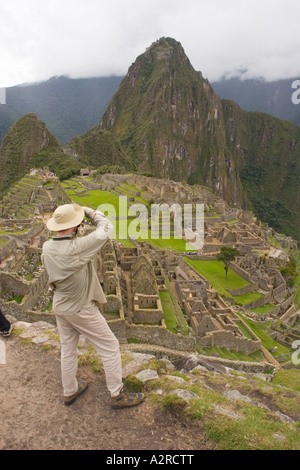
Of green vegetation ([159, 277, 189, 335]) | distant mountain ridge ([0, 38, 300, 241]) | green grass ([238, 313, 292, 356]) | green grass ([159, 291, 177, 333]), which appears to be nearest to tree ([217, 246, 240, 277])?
green grass ([238, 313, 292, 356])

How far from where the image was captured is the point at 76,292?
4125 mm

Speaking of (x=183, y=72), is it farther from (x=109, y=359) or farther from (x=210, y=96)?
(x=109, y=359)

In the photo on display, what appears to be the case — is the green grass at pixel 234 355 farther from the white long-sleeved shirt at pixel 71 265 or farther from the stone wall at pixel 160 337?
the white long-sleeved shirt at pixel 71 265

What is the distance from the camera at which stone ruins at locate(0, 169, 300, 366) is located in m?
11.4

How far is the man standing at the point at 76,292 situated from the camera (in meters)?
3.99

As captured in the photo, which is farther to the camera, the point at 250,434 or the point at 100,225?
the point at 100,225

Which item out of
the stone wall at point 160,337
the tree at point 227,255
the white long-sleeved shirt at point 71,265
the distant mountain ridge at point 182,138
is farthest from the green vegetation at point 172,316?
the distant mountain ridge at point 182,138

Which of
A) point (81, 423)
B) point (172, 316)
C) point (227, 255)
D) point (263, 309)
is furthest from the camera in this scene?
point (227, 255)

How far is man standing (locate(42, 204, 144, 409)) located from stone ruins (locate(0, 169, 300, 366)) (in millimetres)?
6272

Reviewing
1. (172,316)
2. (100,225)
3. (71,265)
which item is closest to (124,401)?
(71,265)

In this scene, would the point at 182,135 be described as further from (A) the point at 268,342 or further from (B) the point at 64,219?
(B) the point at 64,219

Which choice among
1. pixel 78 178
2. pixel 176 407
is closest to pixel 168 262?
pixel 176 407

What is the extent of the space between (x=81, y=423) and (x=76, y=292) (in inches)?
65.4

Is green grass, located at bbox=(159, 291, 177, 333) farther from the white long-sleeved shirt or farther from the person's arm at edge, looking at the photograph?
the person's arm at edge
